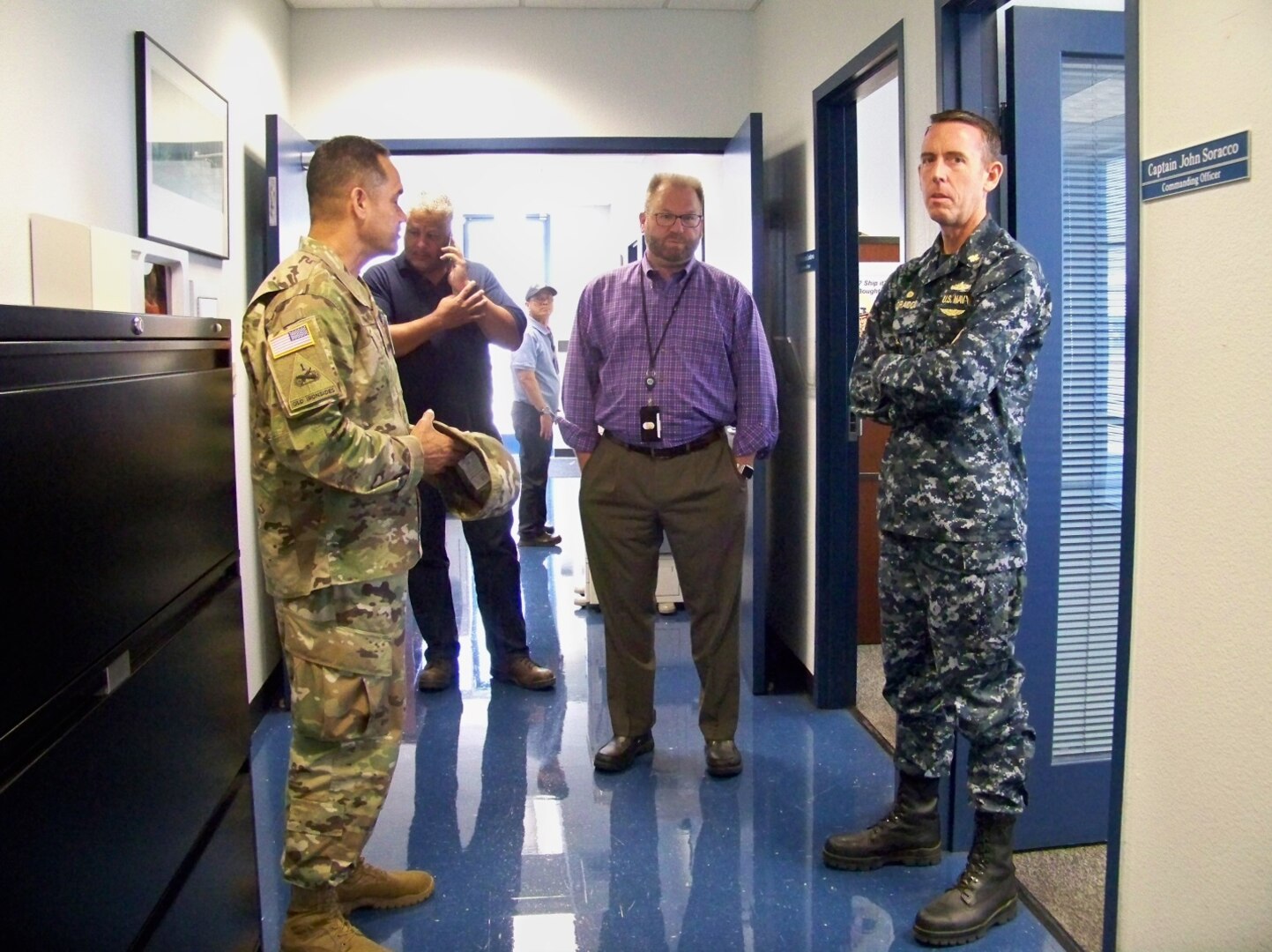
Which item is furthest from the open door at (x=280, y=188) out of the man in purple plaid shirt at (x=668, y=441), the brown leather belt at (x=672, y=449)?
the brown leather belt at (x=672, y=449)

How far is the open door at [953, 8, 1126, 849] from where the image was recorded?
2201 millimetres

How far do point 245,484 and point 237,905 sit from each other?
190 centimetres

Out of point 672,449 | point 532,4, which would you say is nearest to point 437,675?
point 672,449

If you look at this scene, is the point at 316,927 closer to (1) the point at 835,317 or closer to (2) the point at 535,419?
(1) the point at 835,317

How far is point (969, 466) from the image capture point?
1.92 m

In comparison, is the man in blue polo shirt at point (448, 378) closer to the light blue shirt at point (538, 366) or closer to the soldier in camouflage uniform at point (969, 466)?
the soldier in camouflage uniform at point (969, 466)

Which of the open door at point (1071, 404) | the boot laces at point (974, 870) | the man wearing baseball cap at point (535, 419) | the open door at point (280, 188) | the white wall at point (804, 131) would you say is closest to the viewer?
the boot laces at point (974, 870)

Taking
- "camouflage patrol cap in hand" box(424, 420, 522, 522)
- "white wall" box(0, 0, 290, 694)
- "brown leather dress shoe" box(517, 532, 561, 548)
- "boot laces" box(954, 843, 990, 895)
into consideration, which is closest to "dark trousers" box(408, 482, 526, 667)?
"white wall" box(0, 0, 290, 694)

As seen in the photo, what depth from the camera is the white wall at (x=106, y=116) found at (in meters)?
1.76

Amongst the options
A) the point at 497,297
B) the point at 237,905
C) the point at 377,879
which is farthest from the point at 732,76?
the point at 237,905

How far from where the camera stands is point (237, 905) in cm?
153

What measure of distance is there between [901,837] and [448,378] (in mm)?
1947

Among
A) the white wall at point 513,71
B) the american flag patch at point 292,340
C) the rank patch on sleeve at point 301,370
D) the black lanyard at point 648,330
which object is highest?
the white wall at point 513,71

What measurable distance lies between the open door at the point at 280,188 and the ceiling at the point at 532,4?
53 cm
